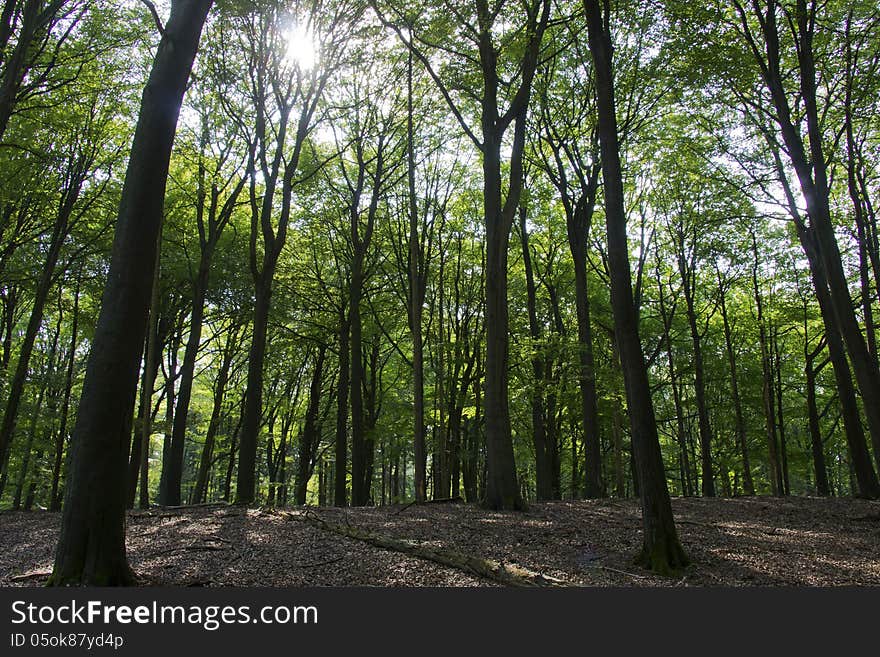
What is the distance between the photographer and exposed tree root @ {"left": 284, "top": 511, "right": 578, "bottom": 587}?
4676 millimetres

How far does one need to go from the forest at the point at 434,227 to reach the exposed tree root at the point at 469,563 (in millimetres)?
1147

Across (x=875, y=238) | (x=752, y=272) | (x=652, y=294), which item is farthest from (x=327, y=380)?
(x=875, y=238)

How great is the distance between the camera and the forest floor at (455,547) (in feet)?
16.4

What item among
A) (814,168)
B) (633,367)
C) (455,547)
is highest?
(814,168)

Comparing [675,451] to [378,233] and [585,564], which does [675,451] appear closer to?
[378,233]

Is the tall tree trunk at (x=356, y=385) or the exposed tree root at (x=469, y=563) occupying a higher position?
the tall tree trunk at (x=356, y=385)

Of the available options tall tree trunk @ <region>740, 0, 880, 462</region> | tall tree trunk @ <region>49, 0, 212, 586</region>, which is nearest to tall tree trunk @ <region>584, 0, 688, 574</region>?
tall tree trunk @ <region>49, 0, 212, 586</region>

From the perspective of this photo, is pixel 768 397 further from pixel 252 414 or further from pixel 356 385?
pixel 252 414

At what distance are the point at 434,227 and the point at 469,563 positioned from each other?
15.7m

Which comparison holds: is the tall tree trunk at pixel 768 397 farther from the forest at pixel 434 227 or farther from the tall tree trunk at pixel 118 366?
the tall tree trunk at pixel 118 366

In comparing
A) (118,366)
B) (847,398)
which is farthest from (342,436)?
(847,398)

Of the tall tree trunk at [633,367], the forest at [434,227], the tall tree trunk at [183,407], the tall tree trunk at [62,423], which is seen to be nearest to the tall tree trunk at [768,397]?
the forest at [434,227]

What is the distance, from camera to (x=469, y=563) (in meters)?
5.20

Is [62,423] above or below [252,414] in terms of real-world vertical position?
above
